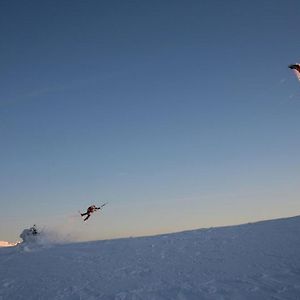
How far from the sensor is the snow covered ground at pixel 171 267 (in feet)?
34.9

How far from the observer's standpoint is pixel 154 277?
12.0 meters

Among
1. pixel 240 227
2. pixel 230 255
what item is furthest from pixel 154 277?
pixel 240 227

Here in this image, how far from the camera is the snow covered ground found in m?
10.6

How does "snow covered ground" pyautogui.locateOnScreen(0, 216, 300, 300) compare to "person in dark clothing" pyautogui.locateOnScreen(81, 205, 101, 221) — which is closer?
"snow covered ground" pyautogui.locateOnScreen(0, 216, 300, 300)

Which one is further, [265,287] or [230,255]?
[230,255]

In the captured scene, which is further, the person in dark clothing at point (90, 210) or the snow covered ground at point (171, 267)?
the person in dark clothing at point (90, 210)

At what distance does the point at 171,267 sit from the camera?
41.7 feet

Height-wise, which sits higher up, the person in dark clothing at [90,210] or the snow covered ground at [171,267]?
the person in dark clothing at [90,210]

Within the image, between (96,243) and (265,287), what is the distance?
8.64m

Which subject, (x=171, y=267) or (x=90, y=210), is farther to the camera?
(x=90, y=210)

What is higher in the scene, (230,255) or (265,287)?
(230,255)

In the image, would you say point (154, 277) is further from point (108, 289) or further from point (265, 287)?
point (265, 287)

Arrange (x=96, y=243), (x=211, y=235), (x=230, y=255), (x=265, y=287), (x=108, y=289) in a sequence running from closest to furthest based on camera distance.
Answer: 1. (x=265, y=287)
2. (x=108, y=289)
3. (x=230, y=255)
4. (x=211, y=235)
5. (x=96, y=243)

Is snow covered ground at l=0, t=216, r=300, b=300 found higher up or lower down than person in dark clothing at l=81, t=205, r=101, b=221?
lower down
